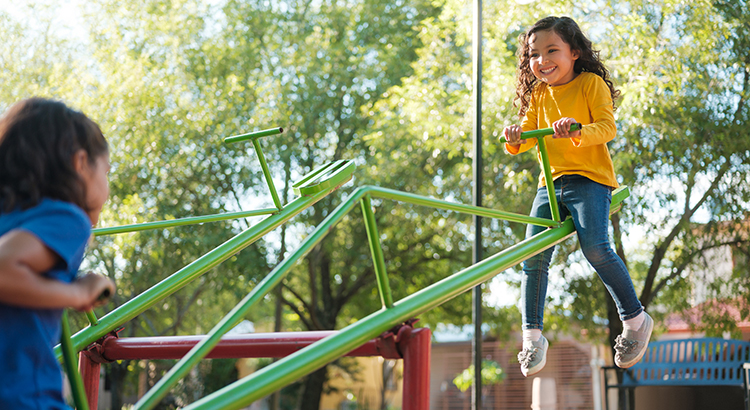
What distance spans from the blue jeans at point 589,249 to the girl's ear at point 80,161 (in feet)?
4.94

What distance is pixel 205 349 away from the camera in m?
1.35

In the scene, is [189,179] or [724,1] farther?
[189,179]

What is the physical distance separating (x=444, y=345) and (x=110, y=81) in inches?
397

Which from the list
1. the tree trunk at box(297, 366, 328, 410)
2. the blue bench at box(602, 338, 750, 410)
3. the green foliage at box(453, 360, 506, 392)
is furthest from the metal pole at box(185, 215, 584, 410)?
the green foliage at box(453, 360, 506, 392)

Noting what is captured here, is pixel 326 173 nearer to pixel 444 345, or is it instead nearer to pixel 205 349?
pixel 205 349

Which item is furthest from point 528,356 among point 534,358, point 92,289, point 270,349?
point 92,289

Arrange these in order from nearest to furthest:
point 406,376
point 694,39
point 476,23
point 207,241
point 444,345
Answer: point 406,376 < point 476,23 < point 694,39 < point 207,241 < point 444,345

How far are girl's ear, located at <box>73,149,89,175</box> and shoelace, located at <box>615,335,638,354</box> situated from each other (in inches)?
67.0

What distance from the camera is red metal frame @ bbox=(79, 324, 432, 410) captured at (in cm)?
155

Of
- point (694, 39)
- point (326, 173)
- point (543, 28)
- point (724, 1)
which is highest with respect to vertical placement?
point (724, 1)

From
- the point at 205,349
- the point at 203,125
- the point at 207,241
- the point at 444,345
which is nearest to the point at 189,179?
the point at 203,125

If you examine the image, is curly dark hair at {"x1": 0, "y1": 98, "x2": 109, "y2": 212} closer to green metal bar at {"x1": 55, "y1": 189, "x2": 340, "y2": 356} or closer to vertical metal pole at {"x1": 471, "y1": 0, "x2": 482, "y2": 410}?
green metal bar at {"x1": 55, "y1": 189, "x2": 340, "y2": 356}

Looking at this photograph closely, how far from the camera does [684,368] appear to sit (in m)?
4.48

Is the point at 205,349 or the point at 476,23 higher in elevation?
the point at 476,23
